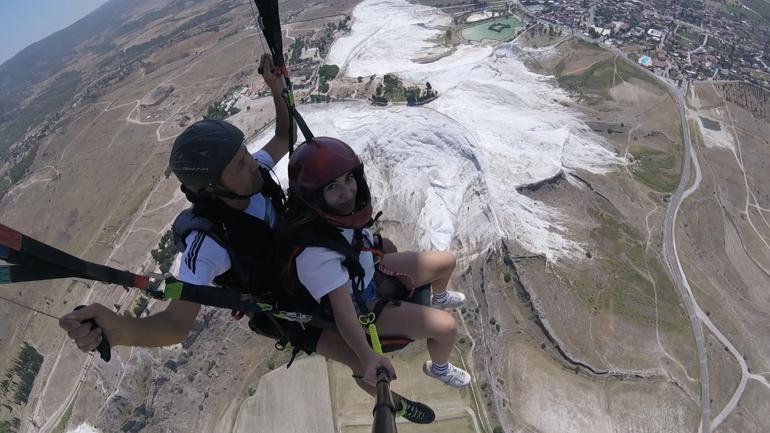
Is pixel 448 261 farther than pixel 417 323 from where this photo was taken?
Yes

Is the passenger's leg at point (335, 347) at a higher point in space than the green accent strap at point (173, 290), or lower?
lower

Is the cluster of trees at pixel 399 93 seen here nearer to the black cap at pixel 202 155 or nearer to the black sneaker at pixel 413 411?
the black sneaker at pixel 413 411

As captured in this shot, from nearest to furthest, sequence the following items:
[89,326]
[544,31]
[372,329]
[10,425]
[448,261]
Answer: [89,326], [372,329], [448,261], [10,425], [544,31]

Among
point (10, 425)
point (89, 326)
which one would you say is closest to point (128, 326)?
point (89, 326)

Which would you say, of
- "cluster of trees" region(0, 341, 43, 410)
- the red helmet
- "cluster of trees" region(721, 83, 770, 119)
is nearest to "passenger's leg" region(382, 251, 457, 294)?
the red helmet

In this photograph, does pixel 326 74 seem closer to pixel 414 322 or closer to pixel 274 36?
pixel 274 36

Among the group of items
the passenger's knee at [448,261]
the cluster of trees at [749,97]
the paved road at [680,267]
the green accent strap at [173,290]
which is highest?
the green accent strap at [173,290]

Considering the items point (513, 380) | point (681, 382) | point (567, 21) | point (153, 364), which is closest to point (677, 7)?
point (567, 21)

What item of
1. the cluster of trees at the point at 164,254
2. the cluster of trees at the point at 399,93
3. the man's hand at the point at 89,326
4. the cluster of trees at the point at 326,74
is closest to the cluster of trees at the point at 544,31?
the cluster of trees at the point at 399,93
